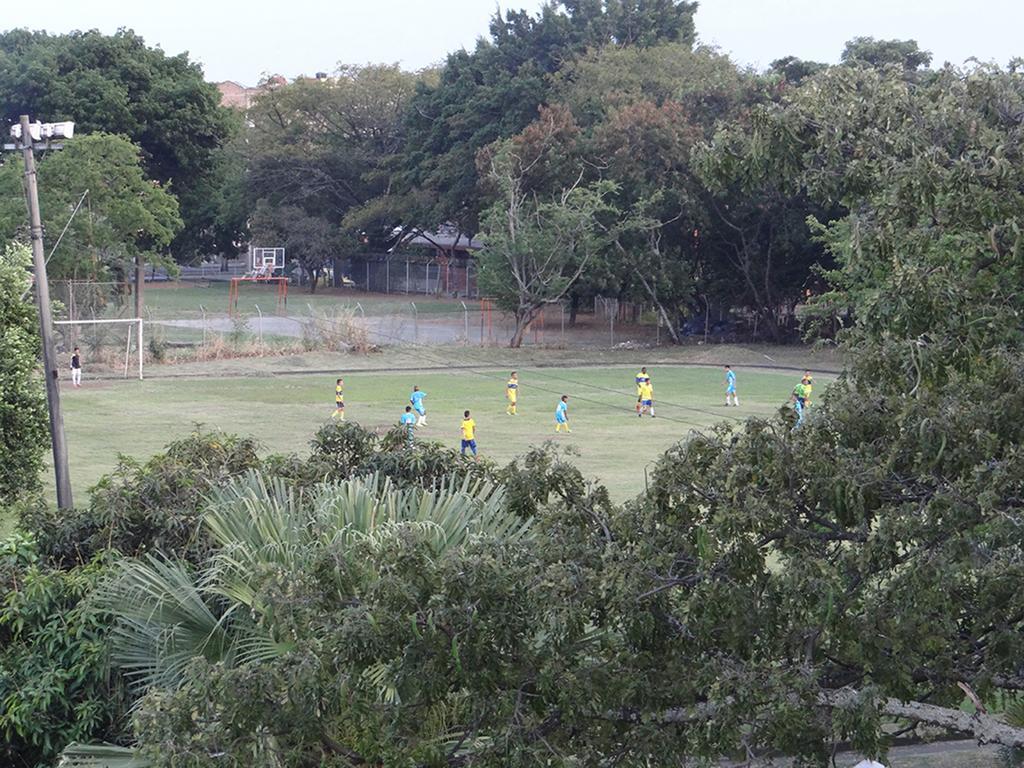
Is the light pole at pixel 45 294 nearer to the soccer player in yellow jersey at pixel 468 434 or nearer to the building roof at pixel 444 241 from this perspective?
the soccer player in yellow jersey at pixel 468 434

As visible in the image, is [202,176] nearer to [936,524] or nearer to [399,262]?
[399,262]

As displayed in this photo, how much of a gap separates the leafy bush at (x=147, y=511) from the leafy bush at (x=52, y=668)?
1.95ft

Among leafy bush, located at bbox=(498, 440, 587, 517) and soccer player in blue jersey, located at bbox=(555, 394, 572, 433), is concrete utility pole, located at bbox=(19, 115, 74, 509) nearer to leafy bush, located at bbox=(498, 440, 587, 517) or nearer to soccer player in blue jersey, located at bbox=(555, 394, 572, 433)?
leafy bush, located at bbox=(498, 440, 587, 517)

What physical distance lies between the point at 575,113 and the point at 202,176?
82.6ft

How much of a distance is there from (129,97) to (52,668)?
63141mm

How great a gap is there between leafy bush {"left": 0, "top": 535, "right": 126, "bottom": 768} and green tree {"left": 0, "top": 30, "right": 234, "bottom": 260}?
58.1 meters

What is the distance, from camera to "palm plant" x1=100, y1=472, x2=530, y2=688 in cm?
871

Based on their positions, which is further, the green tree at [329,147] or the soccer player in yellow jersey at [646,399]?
the green tree at [329,147]

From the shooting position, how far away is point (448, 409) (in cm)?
3562

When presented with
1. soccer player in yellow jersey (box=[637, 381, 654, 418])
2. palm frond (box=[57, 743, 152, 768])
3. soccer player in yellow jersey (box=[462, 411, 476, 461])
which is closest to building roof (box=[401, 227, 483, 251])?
soccer player in yellow jersey (box=[637, 381, 654, 418])

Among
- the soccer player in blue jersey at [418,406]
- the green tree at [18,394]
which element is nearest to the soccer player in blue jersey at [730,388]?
the soccer player in blue jersey at [418,406]

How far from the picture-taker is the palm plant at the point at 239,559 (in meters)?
8.71

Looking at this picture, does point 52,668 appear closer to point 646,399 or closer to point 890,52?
point 646,399

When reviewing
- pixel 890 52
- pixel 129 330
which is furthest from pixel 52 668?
pixel 890 52
